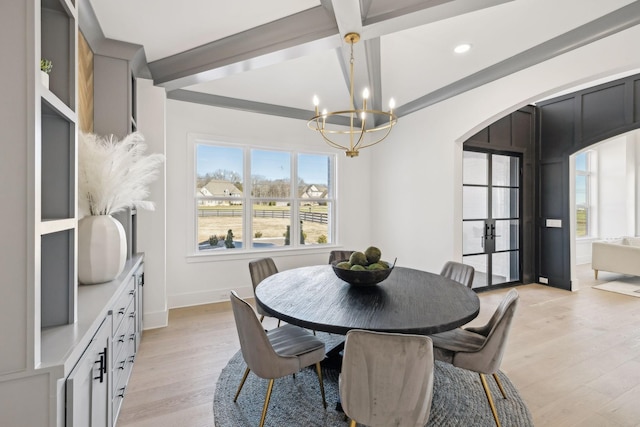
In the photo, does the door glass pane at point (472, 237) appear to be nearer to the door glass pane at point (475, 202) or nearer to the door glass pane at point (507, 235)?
the door glass pane at point (475, 202)

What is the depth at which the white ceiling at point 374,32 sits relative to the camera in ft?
8.02

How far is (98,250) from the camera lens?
206cm

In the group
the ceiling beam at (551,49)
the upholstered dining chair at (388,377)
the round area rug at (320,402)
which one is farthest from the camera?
the ceiling beam at (551,49)

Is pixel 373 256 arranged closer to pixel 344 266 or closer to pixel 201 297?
pixel 344 266

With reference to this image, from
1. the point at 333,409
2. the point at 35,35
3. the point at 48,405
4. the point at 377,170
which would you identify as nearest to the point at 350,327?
the point at 333,409

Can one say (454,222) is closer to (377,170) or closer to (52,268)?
(377,170)

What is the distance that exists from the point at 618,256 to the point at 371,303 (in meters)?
6.14

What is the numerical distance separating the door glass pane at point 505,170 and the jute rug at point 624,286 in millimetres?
2196

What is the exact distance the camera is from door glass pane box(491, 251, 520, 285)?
5.11 m

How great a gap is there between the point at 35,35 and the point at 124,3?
175cm

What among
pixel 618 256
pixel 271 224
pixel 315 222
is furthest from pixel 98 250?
pixel 618 256

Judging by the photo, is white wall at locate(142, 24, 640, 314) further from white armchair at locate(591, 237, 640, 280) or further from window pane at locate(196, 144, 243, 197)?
white armchair at locate(591, 237, 640, 280)

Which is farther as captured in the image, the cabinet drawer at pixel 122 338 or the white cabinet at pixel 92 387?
the cabinet drawer at pixel 122 338

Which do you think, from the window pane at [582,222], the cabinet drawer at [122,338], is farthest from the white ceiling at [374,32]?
the window pane at [582,222]
